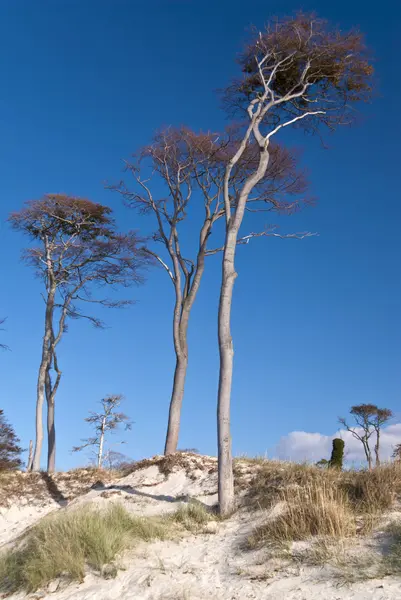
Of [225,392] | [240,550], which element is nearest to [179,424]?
[225,392]

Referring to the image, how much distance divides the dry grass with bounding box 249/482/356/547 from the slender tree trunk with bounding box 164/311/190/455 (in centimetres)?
744

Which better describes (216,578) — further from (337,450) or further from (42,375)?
(42,375)

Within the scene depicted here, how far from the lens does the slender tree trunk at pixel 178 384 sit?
639 inches

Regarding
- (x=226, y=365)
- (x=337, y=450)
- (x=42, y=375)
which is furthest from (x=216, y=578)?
(x=42, y=375)

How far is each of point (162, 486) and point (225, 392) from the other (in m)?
3.39

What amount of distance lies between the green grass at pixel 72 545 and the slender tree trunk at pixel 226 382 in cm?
132

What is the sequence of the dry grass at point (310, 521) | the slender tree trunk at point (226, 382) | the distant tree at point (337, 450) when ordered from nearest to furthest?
the dry grass at point (310, 521) → the slender tree trunk at point (226, 382) → the distant tree at point (337, 450)

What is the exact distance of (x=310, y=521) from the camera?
8.16 m

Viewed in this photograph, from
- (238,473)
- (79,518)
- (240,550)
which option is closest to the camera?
(240,550)

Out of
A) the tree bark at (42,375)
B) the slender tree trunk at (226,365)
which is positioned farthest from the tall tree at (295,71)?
the tree bark at (42,375)

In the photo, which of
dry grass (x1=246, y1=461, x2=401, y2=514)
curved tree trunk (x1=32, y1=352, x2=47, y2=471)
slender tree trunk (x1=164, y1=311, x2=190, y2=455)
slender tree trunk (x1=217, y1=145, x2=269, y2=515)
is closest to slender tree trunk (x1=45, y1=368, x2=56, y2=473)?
curved tree trunk (x1=32, y1=352, x2=47, y2=471)

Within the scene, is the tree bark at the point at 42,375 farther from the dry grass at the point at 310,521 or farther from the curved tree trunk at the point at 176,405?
the dry grass at the point at 310,521

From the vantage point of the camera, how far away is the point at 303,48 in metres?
15.0

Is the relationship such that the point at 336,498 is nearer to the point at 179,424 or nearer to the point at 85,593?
the point at 85,593
